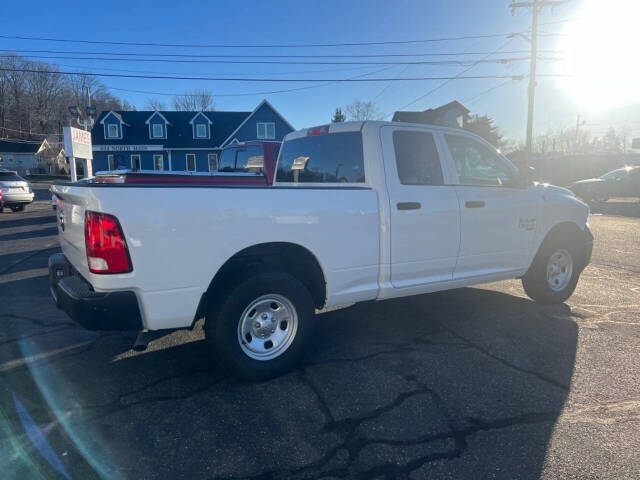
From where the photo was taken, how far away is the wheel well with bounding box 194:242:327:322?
3143mm

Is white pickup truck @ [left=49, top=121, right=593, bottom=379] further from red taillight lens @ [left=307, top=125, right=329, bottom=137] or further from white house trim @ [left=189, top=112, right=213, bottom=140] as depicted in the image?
white house trim @ [left=189, top=112, right=213, bottom=140]

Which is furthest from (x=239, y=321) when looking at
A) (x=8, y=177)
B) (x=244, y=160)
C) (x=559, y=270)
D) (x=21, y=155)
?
(x=21, y=155)

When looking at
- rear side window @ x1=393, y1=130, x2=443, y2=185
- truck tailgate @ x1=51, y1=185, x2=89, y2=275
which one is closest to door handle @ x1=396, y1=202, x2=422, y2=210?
rear side window @ x1=393, y1=130, x2=443, y2=185

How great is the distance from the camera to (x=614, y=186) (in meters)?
20.0

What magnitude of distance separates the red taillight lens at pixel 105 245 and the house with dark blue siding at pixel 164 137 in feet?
116

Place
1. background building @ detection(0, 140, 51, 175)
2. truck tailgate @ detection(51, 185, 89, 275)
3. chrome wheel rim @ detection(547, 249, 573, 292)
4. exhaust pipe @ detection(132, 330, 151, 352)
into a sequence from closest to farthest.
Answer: truck tailgate @ detection(51, 185, 89, 275) → exhaust pipe @ detection(132, 330, 151, 352) → chrome wheel rim @ detection(547, 249, 573, 292) → background building @ detection(0, 140, 51, 175)

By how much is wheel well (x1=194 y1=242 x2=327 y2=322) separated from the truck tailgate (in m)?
0.89

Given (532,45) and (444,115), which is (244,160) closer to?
(532,45)

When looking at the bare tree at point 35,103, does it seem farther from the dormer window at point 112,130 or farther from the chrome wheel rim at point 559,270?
the chrome wheel rim at point 559,270

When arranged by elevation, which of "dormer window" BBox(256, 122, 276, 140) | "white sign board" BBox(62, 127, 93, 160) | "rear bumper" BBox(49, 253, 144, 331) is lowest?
"rear bumper" BBox(49, 253, 144, 331)

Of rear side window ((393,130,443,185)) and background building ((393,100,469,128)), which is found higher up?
background building ((393,100,469,128))

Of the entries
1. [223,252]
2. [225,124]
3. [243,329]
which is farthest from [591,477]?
[225,124]

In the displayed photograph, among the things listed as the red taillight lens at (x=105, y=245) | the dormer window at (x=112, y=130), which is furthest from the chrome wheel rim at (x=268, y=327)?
the dormer window at (x=112, y=130)

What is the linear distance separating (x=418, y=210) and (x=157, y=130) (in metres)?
38.8
